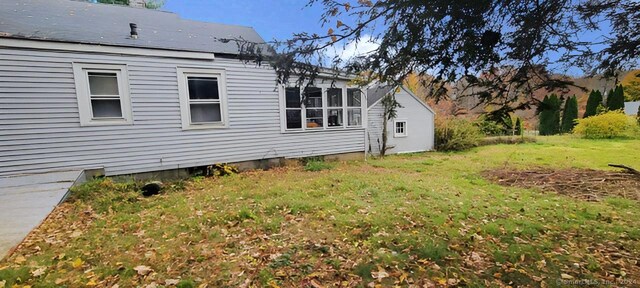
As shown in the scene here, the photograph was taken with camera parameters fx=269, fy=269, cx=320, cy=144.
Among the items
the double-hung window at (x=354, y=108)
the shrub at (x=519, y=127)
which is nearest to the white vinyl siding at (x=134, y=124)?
the double-hung window at (x=354, y=108)

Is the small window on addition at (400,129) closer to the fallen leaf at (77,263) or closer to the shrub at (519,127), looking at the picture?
the shrub at (519,127)

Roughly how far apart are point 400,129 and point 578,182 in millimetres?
7704

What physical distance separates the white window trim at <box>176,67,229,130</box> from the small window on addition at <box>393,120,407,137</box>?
8.47 metres

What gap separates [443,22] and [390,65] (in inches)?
26.6

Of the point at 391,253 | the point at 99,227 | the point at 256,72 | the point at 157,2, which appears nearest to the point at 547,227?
the point at 391,253

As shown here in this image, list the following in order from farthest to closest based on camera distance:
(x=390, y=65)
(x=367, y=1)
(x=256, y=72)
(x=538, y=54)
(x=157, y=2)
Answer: (x=157, y=2)
(x=256, y=72)
(x=390, y=65)
(x=367, y=1)
(x=538, y=54)

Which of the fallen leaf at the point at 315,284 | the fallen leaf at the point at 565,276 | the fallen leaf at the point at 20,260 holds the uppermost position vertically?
the fallen leaf at the point at 20,260

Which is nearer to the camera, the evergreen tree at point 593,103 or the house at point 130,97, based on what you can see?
the house at point 130,97

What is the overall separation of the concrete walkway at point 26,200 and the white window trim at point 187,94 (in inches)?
98.4

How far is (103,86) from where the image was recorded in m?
6.25

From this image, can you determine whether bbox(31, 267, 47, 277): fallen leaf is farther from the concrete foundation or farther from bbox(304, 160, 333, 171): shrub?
bbox(304, 160, 333, 171): shrub

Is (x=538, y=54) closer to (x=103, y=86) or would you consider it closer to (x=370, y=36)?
(x=370, y=36)

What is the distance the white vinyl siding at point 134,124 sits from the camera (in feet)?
18.2

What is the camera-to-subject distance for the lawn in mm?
2607
